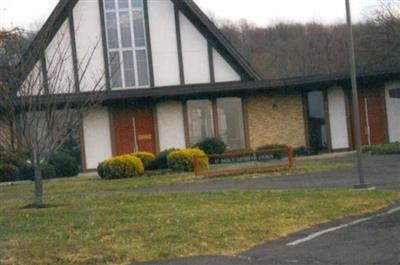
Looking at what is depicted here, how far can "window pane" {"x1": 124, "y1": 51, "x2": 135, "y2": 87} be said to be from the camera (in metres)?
38.9

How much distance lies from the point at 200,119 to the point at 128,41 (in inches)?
187

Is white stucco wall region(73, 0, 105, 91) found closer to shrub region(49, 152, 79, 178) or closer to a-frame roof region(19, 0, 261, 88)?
a-frame roof region(19, 0, 261, 88)

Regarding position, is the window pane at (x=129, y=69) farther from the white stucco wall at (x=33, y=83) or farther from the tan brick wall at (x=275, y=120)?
the white stucco wall at (x=33, y=83)

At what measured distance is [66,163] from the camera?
3575 cm

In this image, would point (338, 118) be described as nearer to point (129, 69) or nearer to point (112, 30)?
point (129, 69)

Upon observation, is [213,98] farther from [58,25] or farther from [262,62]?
[262,62]

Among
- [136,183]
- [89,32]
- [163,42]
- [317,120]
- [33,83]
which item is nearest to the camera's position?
[33,83]

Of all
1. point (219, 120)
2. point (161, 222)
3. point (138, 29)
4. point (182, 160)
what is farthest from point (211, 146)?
point (161, 222)

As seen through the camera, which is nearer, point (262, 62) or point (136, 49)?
point (136, 49)

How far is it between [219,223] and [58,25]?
22.9 meters

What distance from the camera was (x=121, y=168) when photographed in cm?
3094

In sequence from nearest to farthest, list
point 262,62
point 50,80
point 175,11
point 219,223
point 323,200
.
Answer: point 219,223 < point 323,200 < point 50,80 < point 175,11 < point 262,62

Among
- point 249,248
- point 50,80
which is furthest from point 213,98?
point 249,248

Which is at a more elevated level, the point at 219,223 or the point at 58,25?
the point at 58,25
